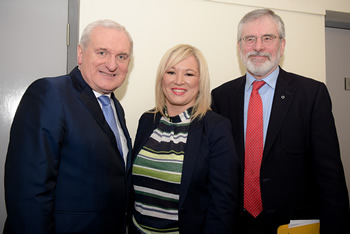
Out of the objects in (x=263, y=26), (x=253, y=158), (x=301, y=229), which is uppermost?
(x=263, y=26)

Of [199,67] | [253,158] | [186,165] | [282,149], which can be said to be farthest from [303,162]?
→ [199,67]

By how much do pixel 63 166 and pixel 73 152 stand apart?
80 mm

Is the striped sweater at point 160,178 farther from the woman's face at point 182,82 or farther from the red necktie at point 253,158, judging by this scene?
the red necktie at point 253,158

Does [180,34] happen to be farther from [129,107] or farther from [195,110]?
[195,110]

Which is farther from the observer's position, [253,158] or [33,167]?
[253,158]

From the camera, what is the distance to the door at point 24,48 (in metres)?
2.29

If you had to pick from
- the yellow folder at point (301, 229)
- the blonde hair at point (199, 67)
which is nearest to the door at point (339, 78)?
the yellow folder at point (301, 229)

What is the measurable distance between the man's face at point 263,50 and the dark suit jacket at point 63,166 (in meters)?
1.07

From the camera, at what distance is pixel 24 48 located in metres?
2.32


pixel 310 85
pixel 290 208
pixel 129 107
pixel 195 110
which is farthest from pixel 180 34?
pixel 290 208

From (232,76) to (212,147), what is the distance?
3.75 feet

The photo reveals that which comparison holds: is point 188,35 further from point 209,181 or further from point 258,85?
point 209,181

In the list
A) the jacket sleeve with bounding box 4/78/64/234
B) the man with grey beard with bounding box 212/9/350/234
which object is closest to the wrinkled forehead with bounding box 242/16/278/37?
the man with grey beard with bounding box 212/9/350/234

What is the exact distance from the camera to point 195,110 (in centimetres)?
171
